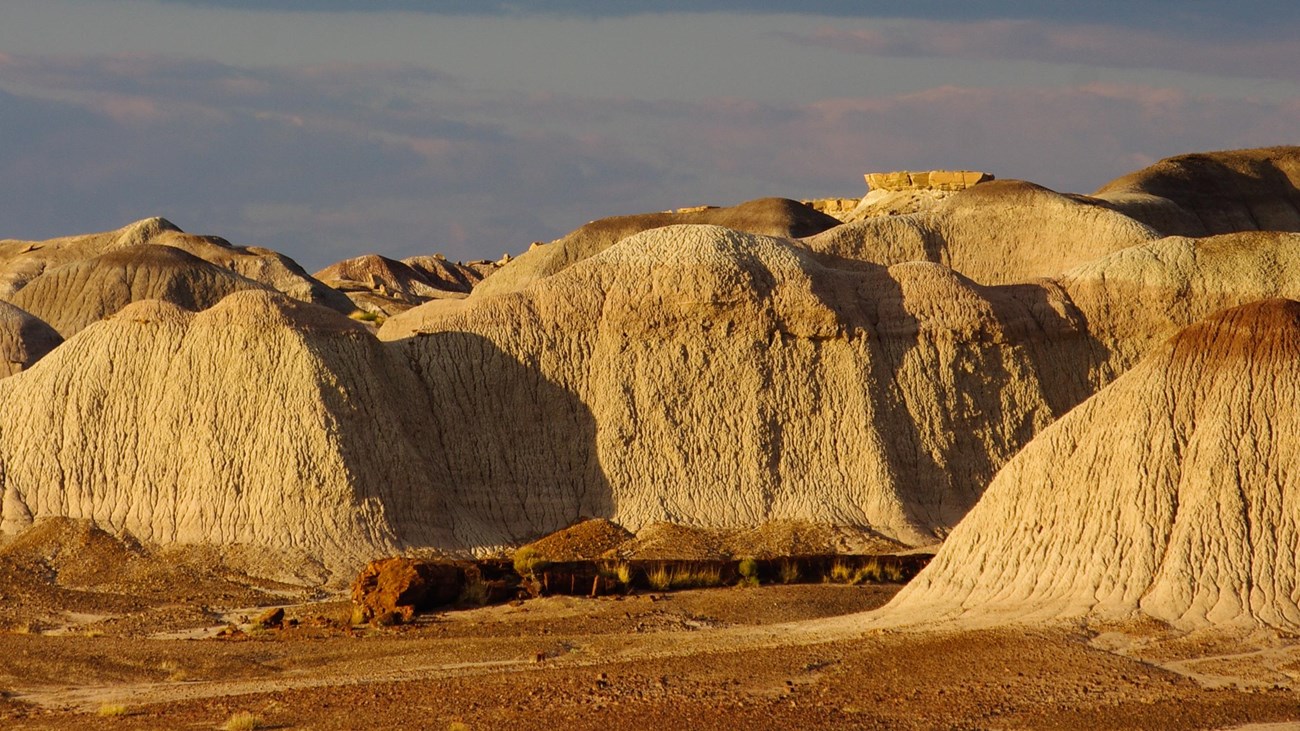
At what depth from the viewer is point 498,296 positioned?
37.6 m

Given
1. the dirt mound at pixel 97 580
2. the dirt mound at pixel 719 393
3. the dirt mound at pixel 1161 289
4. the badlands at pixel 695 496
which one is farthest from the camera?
the dirt mound at pixel 1161 289

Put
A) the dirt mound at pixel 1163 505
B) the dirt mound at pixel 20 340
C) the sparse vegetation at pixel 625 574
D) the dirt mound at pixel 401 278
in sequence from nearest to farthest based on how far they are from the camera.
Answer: the dirt mound at pixel 1163 505 < the sparse vegetation at pixel 625 574 < the dirt mound at pixel 20 340 < the dirt mound at pixel 401 278

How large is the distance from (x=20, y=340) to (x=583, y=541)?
2238cm

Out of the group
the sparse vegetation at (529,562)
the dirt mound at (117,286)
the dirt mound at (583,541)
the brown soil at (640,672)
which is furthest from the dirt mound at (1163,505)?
the dirt mound at (117,286)

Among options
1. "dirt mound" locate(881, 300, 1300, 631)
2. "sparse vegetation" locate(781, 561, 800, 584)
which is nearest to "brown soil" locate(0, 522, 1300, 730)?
"dirt mound" locate(881, 300, 1300, 631)

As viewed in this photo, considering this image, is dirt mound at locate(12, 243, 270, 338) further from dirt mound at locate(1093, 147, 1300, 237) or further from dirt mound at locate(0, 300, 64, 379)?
dirt mound at locate(1093, 147, 1300, 237)

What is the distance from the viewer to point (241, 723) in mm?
18547

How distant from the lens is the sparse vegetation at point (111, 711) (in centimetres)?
1958

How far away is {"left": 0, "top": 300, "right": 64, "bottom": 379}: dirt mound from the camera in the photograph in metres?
49.2

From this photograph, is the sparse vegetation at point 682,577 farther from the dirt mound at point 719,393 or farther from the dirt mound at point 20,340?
the dirt mound at point 20,340

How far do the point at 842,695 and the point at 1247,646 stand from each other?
14.5ft

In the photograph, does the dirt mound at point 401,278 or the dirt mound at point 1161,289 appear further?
the dirt mound at point 401,278

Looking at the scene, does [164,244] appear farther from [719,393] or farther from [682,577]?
[682,577]

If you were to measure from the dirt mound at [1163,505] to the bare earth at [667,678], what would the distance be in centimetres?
84
